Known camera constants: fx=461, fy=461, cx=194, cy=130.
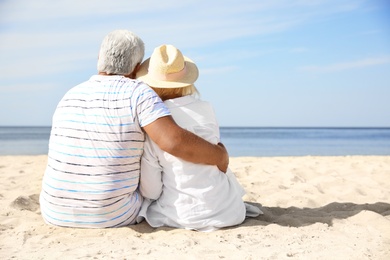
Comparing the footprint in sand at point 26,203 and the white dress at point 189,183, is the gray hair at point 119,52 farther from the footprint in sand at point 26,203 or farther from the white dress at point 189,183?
the footprint in sand at point 26,203

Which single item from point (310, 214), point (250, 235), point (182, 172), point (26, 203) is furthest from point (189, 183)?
point (26, 203)

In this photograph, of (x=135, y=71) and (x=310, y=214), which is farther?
(x=310, y=214)

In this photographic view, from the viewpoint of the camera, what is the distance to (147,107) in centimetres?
288

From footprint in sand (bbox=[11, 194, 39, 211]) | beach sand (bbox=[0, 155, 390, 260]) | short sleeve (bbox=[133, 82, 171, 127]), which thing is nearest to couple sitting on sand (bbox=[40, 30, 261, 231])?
short sleeve (bbox=[133, 82, 171, 127])

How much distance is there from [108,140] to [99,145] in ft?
0.23

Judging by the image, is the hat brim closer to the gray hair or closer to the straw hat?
the straw hat

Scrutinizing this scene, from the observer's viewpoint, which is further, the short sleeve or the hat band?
the hat band

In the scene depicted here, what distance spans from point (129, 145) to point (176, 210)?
1.88ft

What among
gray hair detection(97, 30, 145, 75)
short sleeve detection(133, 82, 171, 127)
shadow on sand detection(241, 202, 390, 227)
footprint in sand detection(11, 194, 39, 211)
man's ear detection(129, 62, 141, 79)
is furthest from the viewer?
footprint in sand detection(11, 194, 39, 211)

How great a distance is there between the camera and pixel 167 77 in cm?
315

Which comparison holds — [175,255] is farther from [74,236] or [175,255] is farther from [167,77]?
[167,77]

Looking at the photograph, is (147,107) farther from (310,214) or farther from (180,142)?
(310,214)

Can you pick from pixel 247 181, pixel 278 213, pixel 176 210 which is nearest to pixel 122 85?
pixel 176 210

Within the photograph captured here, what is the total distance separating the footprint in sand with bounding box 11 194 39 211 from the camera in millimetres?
4078
